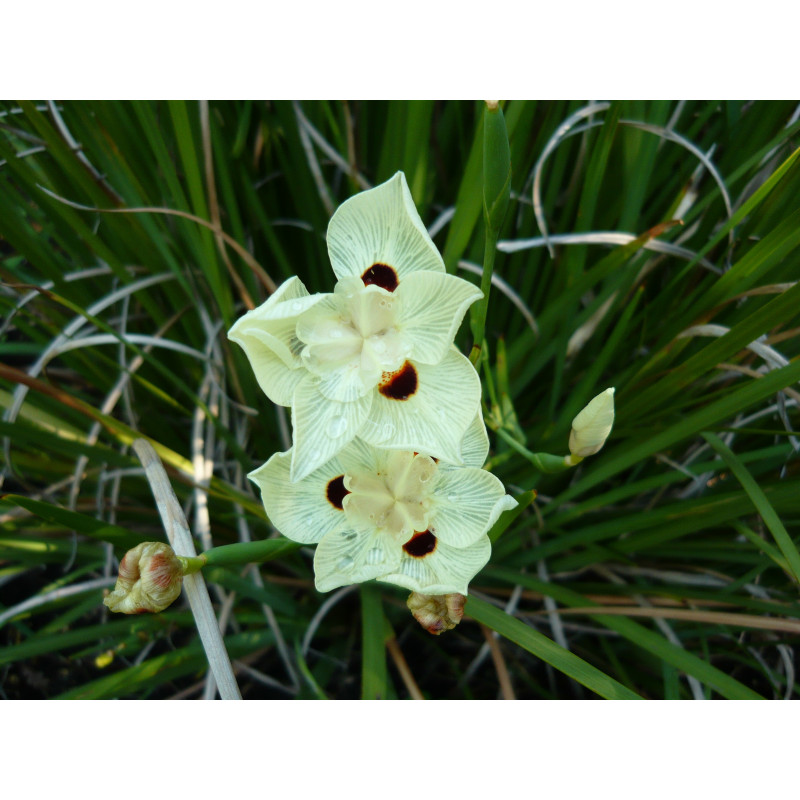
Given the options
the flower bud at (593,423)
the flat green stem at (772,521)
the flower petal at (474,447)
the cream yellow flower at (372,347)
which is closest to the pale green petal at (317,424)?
the cream yellow flower at (372,347)

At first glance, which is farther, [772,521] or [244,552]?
[772,521]

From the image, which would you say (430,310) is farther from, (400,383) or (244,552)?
(244,552)

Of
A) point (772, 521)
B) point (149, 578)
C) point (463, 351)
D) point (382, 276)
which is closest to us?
point (149, 578)

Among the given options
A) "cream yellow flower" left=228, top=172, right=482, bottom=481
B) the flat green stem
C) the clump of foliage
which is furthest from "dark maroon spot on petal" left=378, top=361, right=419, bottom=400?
the flat green stem

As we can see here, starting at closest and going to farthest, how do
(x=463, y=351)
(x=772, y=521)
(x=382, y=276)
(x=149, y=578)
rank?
(x=149, y=578) → (x=382, y=276) → (x=772, y=521) → (x=463, y=351)

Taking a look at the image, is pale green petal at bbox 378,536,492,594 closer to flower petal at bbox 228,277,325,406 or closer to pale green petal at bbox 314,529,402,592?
pale green petal at bbox 314,529,402,592

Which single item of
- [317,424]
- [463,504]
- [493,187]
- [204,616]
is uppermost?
[493,187]

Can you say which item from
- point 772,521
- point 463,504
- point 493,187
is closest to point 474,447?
point 463,504

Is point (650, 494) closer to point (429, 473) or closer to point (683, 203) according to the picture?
point (683, 203)
